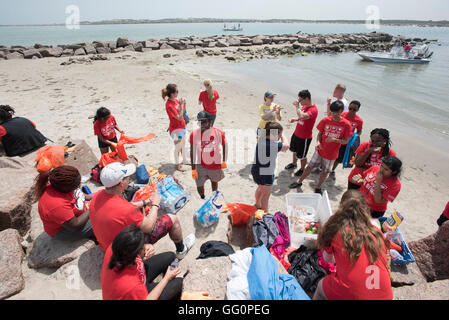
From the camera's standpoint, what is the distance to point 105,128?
5242 mm

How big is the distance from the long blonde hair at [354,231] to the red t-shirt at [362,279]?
0.16 ft

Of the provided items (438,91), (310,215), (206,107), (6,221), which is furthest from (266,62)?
(6,221)

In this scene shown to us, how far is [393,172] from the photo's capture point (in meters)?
3.30

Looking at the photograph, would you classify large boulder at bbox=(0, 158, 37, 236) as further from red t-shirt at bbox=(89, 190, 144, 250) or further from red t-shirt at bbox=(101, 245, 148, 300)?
red t-shirt at bbox=(101, 245, 148, 300)

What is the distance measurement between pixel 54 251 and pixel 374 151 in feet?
17.4

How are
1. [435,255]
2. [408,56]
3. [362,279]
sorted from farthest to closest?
[408,56] → [435,255] → [362,279]

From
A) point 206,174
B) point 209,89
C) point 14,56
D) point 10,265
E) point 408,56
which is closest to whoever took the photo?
point 10,265

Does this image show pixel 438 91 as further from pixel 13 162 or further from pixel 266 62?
pixel 13 162

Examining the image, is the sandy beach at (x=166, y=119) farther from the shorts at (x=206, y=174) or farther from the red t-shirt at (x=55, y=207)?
the red t-shirt at (x=55, y=207)

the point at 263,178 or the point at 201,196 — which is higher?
the point at 263,178

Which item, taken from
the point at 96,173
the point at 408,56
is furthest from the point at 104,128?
the point at 408,56

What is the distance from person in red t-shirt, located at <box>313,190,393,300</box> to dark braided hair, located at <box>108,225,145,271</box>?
79.2 inches

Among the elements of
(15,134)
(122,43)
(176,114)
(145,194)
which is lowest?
(145,194)

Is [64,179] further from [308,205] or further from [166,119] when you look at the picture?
[166,119]
